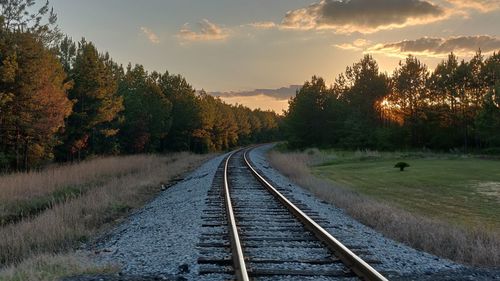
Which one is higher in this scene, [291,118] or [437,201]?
[291,118]

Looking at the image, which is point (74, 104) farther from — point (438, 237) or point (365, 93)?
point (365, 93)

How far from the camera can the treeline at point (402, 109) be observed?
244 feet

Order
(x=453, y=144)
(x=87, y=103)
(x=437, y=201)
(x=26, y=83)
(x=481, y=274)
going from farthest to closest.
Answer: (x=453, y=144) < (x=87, y=103) < (x=26, y=83) < (x=437, y=201) < (x=481, y=274)

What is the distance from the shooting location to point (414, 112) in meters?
77.8

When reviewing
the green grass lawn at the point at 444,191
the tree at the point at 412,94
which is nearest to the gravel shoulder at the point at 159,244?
the green grass lawn at the point at 444,191

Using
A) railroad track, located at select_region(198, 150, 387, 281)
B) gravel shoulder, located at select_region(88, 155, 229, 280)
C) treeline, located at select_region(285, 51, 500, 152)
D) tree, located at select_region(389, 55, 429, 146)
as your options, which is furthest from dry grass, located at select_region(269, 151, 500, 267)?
tree, located at select_region(389, 55, 429, 146)

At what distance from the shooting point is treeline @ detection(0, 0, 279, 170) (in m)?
30.3

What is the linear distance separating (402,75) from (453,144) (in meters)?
15.3

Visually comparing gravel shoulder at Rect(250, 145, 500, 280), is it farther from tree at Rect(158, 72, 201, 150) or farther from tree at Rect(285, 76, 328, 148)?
tree at Rect(285, 76, 328, 148)

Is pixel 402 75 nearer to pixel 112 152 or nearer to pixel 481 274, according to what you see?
pixel 112 152

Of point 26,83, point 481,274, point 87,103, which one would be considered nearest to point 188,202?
point 481,274

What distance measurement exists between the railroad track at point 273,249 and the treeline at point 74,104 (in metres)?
21.6

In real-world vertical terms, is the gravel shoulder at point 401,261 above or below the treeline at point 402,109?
below

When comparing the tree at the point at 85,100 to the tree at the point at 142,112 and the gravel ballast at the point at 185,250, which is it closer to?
the tree at the point at 142,112
